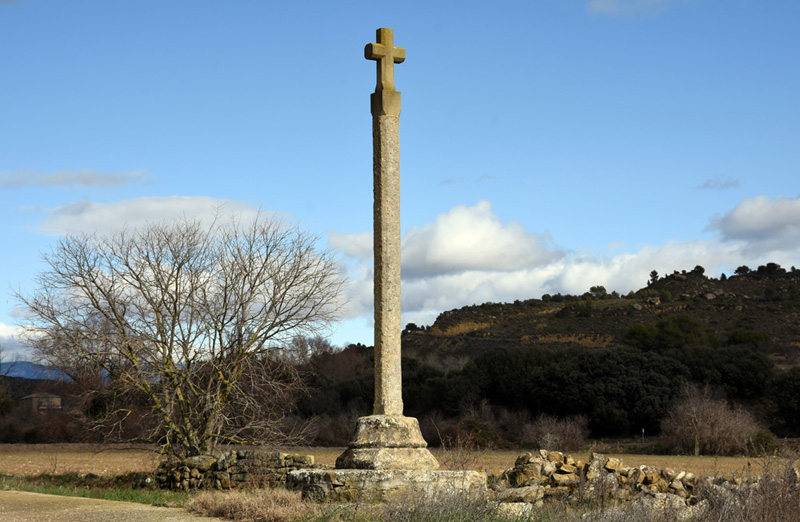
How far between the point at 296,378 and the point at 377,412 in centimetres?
953

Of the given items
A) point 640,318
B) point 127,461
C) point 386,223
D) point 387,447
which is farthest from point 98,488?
point 640,318

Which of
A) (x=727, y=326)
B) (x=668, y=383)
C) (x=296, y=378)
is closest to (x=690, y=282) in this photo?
(x=727, y=326)

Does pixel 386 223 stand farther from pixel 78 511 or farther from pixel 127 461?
pixel 127 461

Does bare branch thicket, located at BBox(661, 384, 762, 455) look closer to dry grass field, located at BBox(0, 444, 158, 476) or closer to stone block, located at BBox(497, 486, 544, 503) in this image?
dry grass field, located at BBox(0, 444, 158, 476)

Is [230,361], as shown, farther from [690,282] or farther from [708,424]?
[690,282]

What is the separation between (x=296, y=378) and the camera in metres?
18.7

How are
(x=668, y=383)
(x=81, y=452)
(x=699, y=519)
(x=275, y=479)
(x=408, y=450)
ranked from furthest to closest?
(x=668, y=383), (x=81, y=452), (x=275, y=479), (x=408, y=450), (x=699, y=519)

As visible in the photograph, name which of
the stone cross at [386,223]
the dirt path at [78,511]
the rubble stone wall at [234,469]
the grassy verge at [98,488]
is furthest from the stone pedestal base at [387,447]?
the rubble stone wall at [234,469]

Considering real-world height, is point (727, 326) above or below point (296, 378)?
above

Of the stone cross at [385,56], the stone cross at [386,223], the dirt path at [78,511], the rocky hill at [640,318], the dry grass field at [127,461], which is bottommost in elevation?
the dry grass field at [127,461]

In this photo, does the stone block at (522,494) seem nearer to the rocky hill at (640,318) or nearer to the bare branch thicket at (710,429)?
the bare branch thicket at (710,429)

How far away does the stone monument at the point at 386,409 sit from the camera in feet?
28.0

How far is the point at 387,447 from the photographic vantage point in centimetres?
894

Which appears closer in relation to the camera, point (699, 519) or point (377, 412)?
point (699, 519)
